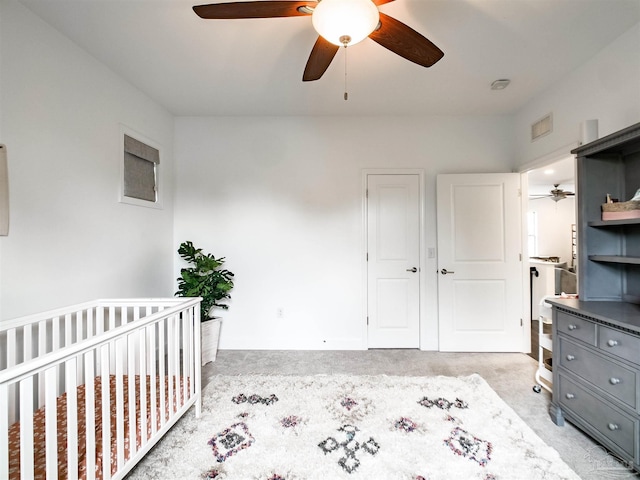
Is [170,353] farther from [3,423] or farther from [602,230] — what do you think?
[602,230]

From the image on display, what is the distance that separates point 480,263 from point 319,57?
2.52m

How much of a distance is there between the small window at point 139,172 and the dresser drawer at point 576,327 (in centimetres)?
334

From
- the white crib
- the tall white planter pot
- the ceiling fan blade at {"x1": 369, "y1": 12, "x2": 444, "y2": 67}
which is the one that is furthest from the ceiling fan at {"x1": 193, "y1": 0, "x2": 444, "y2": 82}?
the tall white planter pot

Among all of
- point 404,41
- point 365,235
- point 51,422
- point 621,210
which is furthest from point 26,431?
point 621,210

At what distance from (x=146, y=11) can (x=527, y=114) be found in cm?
332

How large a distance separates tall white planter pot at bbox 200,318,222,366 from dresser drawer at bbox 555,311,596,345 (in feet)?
9.13

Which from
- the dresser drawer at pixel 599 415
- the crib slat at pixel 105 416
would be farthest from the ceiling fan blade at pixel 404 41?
the dresser drawer at pixel 599 415

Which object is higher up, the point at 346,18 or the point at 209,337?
the point at 346,18

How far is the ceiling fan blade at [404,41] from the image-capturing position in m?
1.34

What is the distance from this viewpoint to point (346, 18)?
1168 mm

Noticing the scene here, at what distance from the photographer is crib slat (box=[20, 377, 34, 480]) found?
87 centimetres

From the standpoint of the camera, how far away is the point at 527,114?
2.82m

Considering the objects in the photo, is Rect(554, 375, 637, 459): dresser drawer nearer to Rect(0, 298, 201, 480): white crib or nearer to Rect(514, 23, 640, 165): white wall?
Rect(514, 23, 640, 165): white wall

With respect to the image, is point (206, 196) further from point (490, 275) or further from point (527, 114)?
point (527, 114)
